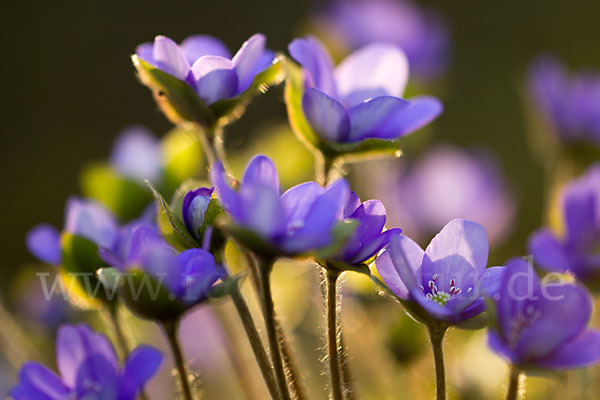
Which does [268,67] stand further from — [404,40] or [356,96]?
[404,40]

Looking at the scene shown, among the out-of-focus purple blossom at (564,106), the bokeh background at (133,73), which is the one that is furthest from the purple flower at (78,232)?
the bokeh background at (133,73)

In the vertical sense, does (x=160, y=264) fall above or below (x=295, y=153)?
above

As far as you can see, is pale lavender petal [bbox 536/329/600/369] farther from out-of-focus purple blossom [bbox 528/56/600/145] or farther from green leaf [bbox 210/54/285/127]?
out-of-focus purple blossom [bbox 528/56/600/145]

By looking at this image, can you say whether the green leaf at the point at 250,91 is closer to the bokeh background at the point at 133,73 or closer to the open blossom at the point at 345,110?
the open blossom at the point at 345,110

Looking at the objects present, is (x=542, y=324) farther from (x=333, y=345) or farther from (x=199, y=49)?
(x=199, y=49)

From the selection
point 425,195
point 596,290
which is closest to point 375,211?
point 596,290

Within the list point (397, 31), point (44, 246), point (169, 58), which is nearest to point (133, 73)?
point (397, 31)
